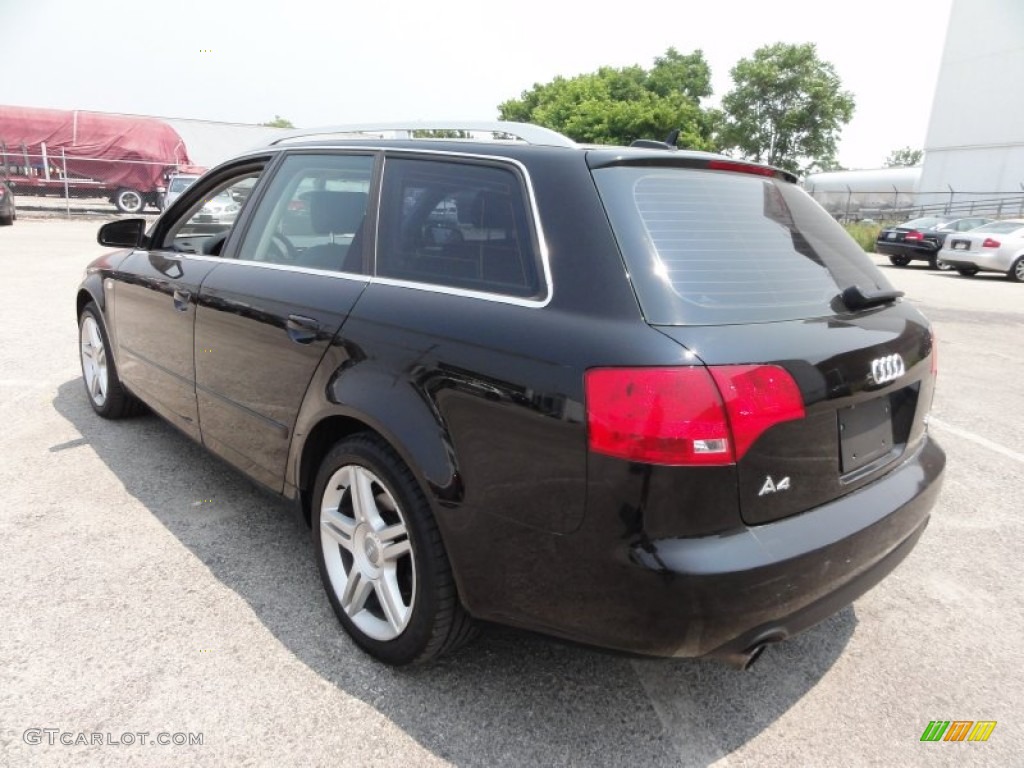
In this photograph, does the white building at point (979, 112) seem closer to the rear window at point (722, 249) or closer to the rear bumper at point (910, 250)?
the rear bumper at point (910, 250)

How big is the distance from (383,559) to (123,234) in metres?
2.91

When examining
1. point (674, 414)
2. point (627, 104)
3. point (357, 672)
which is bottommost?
point (357, 672)

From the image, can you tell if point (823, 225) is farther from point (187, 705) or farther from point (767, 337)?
point (187, 705)

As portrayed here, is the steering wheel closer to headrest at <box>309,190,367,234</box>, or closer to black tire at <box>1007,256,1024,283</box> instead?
headrest at <box>309,190,367,234</box>

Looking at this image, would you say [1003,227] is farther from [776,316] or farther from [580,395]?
[580,395]

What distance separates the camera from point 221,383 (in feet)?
10.5

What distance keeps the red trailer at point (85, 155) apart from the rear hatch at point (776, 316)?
28.6 m

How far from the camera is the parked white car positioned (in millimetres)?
17484

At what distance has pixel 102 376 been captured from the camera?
15.3 ft

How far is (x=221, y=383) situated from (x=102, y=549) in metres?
0.86

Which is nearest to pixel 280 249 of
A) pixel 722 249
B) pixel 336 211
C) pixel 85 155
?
pixel 336 211

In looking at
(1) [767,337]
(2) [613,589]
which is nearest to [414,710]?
(2) [613,589]

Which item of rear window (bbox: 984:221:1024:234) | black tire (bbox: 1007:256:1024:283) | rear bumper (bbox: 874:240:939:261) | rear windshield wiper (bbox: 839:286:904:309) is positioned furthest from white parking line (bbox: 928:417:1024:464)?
rear bumper (bbox: 874:240:939:261)

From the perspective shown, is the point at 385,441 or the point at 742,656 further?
the point at 385,441
